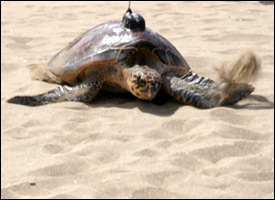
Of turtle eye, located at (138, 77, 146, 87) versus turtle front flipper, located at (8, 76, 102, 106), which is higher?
turtle eye, located at (138, 77, 146, 87)

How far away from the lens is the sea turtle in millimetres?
5016

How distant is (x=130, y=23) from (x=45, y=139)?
1402 millimetres

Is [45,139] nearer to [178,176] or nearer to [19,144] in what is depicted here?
[19,144]

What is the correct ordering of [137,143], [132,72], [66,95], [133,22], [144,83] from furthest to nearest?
[133,22] → [66,95] → [132,72] → [144,83] → [137,143]

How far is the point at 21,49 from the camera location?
7242 millimetres

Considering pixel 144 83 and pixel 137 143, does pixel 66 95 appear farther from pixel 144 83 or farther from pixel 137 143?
pixel 137 143

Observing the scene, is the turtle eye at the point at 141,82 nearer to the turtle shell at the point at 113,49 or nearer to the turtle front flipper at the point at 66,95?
the turtle shell at the point at 113,49

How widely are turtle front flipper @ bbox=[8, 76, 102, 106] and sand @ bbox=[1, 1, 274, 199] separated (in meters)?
0.07

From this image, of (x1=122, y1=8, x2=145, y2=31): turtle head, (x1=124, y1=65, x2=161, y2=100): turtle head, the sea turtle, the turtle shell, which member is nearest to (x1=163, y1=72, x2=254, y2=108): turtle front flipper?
the sea turtle

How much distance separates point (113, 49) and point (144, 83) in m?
0.42

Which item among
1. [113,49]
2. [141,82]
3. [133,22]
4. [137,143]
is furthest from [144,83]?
[137,143]

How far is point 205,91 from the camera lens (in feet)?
16.5

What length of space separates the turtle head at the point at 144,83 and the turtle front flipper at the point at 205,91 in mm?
153

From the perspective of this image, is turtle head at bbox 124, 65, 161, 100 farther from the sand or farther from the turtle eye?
the sand
